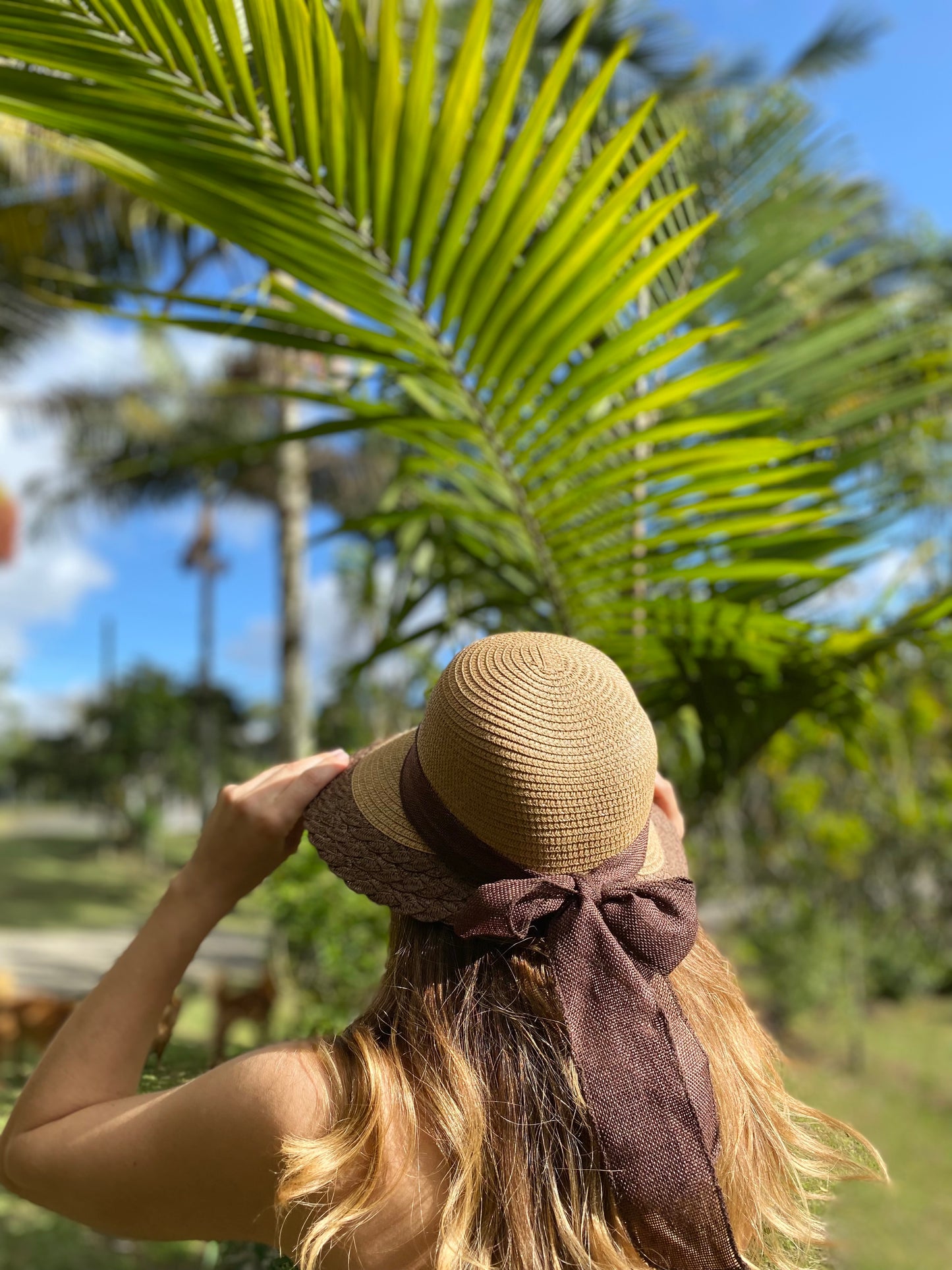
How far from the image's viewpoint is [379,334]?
1.40 metres

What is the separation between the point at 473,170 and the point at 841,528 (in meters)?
1.02

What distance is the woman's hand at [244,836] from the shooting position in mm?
1091

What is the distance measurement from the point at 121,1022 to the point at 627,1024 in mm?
547

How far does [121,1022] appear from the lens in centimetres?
101

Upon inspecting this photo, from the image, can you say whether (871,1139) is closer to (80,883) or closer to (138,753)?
(80,883)

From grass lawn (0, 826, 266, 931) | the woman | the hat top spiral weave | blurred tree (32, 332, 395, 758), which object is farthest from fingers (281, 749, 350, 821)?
grass lawn (0, 826, 266, 931)

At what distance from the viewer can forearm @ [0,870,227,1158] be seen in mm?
975

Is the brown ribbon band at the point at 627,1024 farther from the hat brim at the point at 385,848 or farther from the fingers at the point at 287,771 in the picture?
the fingers at the point at 287,771

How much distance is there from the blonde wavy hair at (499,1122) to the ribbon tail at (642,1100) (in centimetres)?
3

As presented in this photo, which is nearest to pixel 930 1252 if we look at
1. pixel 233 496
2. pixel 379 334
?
pixel 379 334

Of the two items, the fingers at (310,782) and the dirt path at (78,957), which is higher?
the fingers at (310,782)

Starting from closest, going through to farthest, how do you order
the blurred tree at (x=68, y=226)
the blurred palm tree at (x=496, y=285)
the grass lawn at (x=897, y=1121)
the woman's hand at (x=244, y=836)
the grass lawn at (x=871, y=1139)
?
the woman's hand at (x=244, y=836)
the blurred palm tree at (x=496, y=285)
the grass lawn at (x=871, y=1139)
the grass lawn at (x=897, y=1121)
the blurred tree at (x=68, y=226)

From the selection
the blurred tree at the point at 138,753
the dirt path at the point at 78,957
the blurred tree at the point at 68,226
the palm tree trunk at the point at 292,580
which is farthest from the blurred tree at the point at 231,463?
the blurred tree at the point at 138,753

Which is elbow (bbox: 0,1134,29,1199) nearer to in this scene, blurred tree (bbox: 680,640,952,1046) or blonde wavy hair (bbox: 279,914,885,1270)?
blonde wavy hair (bbox: 279,914,885,1270)
